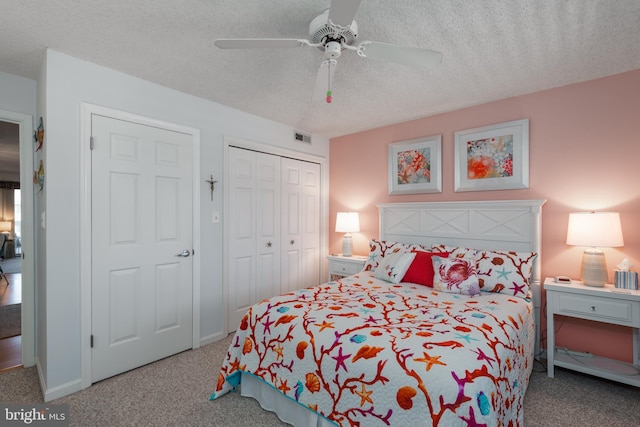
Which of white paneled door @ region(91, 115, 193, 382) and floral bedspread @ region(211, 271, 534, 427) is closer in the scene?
floral bedspread @ region(211, 271, 534, 427)

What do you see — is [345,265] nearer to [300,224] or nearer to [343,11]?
[300,224]

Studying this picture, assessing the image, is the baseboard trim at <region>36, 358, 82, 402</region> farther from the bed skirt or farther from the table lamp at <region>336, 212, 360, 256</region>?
the table lamp at <region>336, 212, 360, 256</region>

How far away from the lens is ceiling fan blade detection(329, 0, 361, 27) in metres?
1.26

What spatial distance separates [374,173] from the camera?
3.91m

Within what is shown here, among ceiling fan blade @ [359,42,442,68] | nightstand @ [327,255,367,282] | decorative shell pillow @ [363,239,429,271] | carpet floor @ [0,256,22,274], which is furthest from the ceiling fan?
carpet floor @ [0,256,22,274]

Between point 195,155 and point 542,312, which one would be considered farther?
point 195,155

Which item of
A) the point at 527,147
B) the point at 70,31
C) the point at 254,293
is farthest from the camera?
the point at 254,293

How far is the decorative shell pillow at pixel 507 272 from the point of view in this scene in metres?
2.42

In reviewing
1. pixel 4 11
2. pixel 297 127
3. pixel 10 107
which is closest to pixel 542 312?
pixel 297 127

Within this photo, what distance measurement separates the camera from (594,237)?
7.35ft

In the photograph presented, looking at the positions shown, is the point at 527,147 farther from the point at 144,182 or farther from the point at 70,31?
the point at 70,31

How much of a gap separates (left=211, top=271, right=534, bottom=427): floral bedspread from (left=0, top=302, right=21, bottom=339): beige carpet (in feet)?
9.04

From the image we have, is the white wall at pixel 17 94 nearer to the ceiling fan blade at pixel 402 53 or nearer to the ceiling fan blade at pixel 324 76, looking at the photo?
the ceiling fan blade at pixel 324 76

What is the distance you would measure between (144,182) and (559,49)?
10.9 ft
